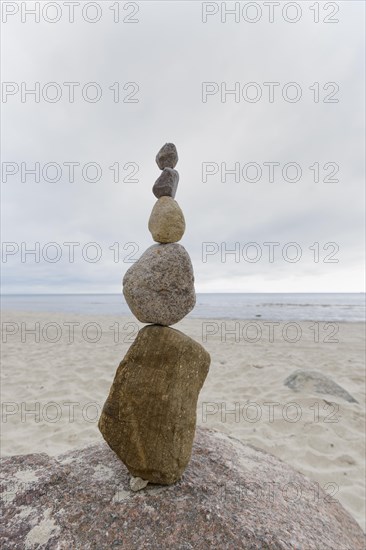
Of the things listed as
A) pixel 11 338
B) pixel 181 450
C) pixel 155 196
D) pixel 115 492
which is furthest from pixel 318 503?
pixel 11 338

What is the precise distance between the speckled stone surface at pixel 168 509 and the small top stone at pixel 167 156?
2703mm

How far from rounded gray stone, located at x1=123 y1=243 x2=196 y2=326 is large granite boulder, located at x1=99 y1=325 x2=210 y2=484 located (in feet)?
0.67

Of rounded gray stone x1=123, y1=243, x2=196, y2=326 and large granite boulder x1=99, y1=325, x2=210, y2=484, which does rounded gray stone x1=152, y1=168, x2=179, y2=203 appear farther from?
large granite boulder x1=99, y1=325, x2=210, y2=484

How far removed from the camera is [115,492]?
2.31m

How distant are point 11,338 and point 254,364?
377 inches

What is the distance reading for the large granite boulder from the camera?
2.40m

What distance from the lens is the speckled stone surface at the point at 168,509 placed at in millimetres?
1938

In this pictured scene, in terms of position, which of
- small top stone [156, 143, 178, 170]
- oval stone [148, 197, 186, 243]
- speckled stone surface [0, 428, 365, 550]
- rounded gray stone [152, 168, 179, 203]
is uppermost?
small top stone [156, 143, 178, 170]

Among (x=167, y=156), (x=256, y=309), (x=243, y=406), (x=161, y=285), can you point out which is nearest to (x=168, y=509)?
(x=161, y=285)

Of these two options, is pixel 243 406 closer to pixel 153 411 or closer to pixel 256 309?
pixel 153 411

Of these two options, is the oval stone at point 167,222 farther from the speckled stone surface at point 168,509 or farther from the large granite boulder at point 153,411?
the speckled stone surface at point 168,509

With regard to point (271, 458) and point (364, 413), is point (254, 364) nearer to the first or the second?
point (364, 413)

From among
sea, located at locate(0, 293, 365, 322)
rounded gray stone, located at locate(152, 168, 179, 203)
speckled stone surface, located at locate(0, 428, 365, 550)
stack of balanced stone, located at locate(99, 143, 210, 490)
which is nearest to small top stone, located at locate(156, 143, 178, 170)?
rounded gray stone, located at locate(152, 168, 179, 203)

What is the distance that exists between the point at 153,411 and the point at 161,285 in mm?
969
